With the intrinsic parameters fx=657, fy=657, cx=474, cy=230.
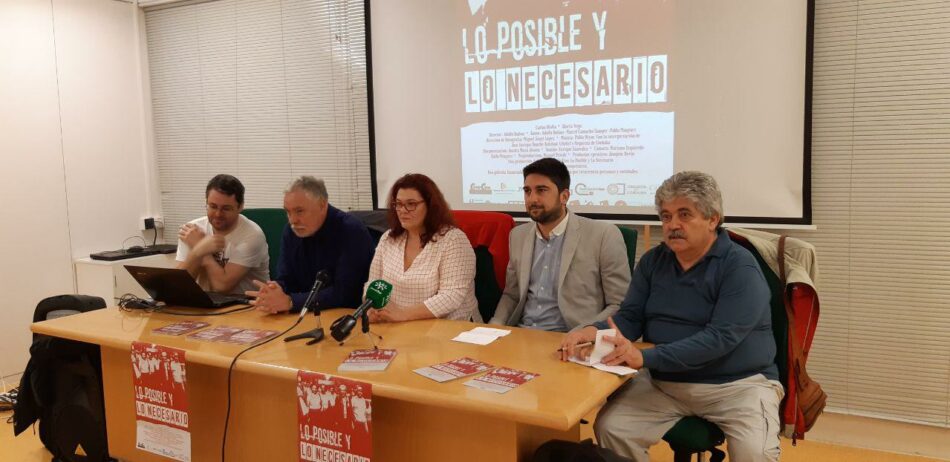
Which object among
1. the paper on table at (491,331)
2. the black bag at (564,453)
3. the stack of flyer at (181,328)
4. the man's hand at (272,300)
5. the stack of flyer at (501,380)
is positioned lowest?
the black bag at (564,453)

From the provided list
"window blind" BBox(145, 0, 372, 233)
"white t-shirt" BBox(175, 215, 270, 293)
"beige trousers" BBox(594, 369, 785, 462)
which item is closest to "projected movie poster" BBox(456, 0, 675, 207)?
"window blind" BBox(145, 0, 372, 233)

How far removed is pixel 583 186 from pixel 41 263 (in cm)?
354

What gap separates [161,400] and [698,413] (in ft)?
5.75

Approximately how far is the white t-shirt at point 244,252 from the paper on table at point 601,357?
74.8 inches

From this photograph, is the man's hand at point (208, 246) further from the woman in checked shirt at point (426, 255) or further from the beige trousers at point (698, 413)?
the beige trousers at point (698, 413)

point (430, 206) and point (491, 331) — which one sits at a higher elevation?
point (430, 206)

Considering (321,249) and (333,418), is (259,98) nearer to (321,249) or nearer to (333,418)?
(321,249)

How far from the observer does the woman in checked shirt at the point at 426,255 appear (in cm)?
256

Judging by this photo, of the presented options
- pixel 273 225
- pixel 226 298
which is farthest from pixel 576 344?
pixel 273 225

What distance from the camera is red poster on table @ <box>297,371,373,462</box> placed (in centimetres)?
A: 175

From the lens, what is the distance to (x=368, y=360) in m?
1.91

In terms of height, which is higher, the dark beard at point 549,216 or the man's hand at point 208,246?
the dark beard at point 549,216

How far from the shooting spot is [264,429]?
2266mm

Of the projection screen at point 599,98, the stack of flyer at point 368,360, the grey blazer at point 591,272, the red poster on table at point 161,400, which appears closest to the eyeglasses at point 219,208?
the red poster on table at point 161,400
